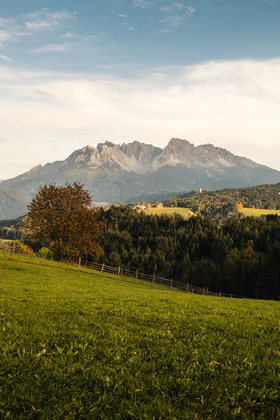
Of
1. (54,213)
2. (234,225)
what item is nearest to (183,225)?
(234,225)

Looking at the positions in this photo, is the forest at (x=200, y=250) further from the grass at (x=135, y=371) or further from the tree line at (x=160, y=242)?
the grass at (x=135, y=371)

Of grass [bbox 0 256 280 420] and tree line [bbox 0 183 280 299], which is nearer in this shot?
grass [bbox 0 256 280 420]

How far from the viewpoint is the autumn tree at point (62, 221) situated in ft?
169

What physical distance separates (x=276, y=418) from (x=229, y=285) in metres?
86.7

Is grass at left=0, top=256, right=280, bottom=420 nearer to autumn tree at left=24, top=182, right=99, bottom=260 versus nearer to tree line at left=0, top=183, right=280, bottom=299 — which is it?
autumn tree at left=24, top=182, right=99, bottom=260

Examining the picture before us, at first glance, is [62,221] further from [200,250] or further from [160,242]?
[200,250]

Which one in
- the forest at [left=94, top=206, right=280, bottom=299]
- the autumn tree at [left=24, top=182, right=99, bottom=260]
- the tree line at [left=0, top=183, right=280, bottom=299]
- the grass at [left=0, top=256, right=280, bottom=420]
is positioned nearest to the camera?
the grass at [left=0, top=256, right=280, bottom=420]

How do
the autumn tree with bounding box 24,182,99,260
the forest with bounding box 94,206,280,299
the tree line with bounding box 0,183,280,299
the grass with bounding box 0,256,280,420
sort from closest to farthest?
the grass with bounding box 0,256,280,420 → the autumn tree with bounding box 24,182,99,260 → the tree line with bounding box 0,183,280,299 → the forest with bounding box 94,206,280,299

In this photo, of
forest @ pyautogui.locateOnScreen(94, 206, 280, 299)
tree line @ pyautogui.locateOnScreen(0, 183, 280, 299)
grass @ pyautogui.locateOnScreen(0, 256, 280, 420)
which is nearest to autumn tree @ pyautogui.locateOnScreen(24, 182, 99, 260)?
tree line @ pyautogui.locateOnScreen(0, 183, 280, 299)

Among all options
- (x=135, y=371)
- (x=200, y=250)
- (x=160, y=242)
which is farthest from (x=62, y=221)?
(x=200, y=250)

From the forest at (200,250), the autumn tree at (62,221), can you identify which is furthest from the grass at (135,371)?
the forest at (200,250)

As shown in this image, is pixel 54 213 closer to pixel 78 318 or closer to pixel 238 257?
pixel 78 318

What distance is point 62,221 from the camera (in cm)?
5103

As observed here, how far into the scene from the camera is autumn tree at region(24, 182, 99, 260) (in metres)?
51.4
